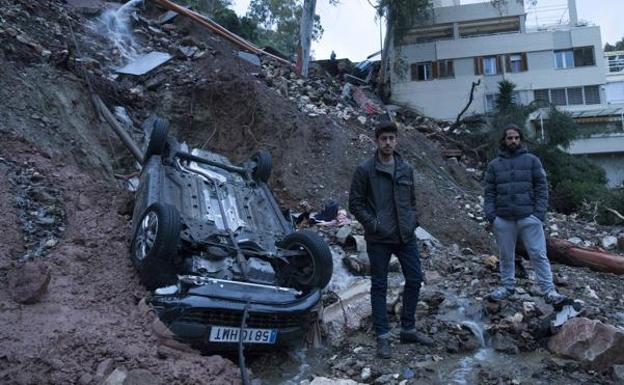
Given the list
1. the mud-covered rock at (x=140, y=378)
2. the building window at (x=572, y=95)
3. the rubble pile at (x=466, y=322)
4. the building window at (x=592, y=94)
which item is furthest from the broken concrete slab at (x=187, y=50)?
the building window at (x=592, y=94)

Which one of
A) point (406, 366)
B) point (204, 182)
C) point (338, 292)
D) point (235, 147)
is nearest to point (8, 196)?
point (204, 182)

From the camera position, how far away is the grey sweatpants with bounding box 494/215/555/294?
4.50m

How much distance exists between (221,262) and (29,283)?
1319 millimetres

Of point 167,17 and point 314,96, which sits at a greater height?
point 167,17

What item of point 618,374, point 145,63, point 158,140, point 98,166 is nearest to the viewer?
point 618,374

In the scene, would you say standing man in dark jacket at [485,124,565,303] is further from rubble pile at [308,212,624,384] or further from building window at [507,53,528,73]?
building window at [507,53,528,73]

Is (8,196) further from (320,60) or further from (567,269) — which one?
(320,60)

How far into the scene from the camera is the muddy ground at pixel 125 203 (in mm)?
3350

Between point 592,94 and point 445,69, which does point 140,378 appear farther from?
point 592,94

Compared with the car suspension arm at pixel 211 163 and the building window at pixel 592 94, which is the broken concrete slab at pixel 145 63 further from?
the building window at pixel 592 94

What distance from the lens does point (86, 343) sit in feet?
10.7

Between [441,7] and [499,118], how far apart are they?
8.57 metres

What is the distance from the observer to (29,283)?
3676mm

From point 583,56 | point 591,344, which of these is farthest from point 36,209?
point 583,56
